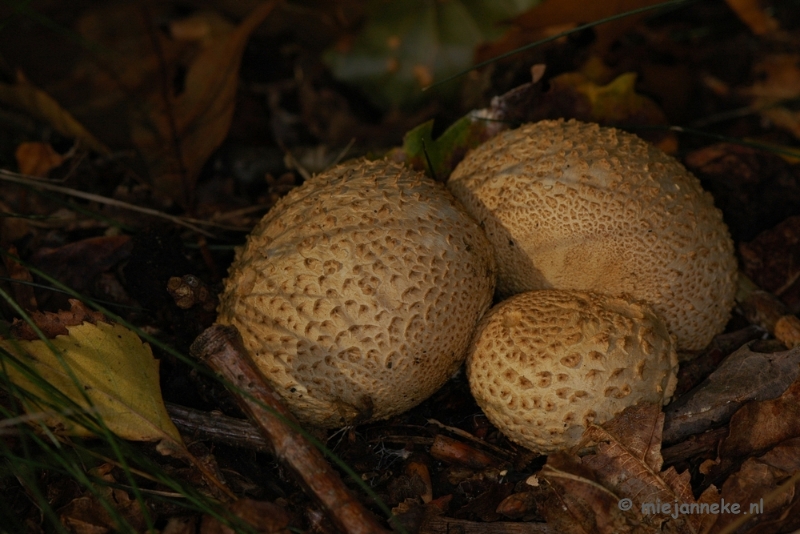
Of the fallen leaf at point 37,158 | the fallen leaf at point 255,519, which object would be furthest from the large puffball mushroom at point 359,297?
the fallen leaf at point 37,158

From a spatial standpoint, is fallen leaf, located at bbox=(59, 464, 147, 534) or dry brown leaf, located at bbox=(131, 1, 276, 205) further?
dry brown leaf, located at bbox=(131, 1, 276, 205)

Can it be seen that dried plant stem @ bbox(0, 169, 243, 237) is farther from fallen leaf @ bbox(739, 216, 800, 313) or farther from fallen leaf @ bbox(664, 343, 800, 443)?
fallen leaf @ bbox(739, 216, 800, 313)

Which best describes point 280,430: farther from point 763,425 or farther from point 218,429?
point 763,425

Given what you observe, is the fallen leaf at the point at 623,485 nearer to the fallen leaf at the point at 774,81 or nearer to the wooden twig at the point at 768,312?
the wooden twig at the point at 768,312

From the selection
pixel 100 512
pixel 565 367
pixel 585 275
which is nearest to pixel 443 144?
pixel 585 275

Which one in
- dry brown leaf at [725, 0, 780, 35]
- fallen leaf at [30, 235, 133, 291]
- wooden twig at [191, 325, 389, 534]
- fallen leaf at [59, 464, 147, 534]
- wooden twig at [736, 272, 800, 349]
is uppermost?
dry brown leaf at [725, 0, 780, 35]

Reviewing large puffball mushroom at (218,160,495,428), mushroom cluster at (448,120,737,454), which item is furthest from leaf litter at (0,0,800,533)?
large puffball mushroom at (218,160,495,428)
